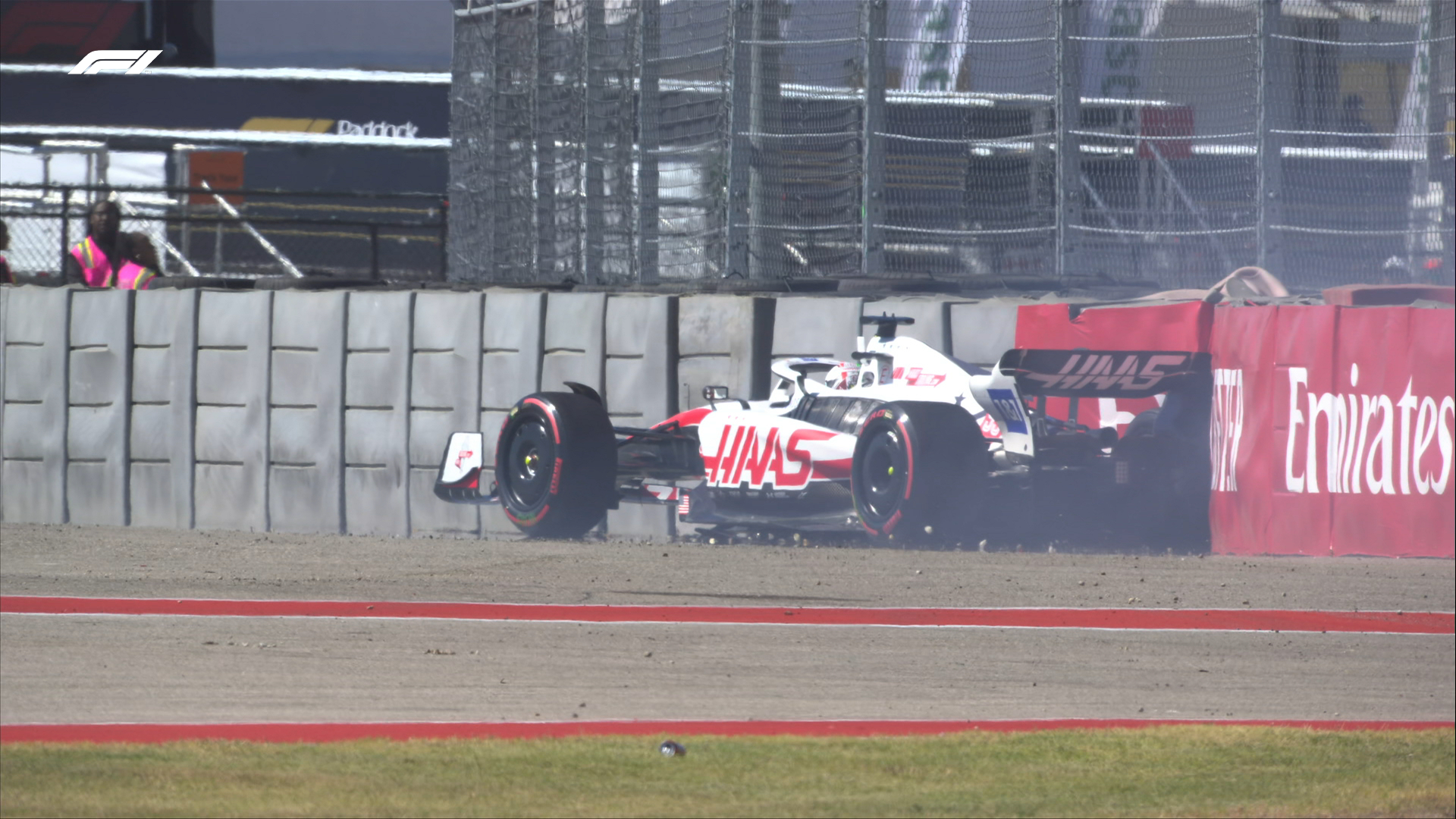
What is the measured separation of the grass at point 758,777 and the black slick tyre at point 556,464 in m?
5.75

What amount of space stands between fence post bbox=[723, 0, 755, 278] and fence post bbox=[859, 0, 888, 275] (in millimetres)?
780

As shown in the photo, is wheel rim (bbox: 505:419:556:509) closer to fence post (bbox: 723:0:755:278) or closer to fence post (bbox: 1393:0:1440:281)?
fence post (bbox: 723:0:755:278)

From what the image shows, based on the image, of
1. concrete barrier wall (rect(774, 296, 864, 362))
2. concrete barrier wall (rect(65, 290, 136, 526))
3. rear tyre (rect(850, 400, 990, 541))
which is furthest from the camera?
concrete barrier wall (rect(65, 290, 136, 526))

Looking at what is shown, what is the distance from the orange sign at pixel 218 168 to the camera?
2139 cm

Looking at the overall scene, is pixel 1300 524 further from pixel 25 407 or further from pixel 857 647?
pixel 25 407

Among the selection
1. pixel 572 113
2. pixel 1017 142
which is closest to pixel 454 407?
pixel 572 113

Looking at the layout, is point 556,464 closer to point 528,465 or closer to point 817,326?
point 528,465

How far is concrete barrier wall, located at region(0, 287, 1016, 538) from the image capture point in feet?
36.9

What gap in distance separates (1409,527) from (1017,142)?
3122 millimetres

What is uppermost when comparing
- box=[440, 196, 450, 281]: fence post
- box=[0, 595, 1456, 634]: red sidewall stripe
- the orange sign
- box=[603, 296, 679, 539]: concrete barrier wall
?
the orange sign

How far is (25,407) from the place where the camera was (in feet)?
41.2

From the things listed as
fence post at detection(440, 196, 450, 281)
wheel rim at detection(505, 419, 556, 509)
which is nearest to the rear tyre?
wheel rim at detection(505, 419, 556, 509)

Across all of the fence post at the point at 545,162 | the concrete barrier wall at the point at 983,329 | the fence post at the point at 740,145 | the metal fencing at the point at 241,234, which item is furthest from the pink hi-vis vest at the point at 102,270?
the concrete barrier wall at the point at 983,329

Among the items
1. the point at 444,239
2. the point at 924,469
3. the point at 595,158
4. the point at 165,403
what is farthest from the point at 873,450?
the point at 444,239
